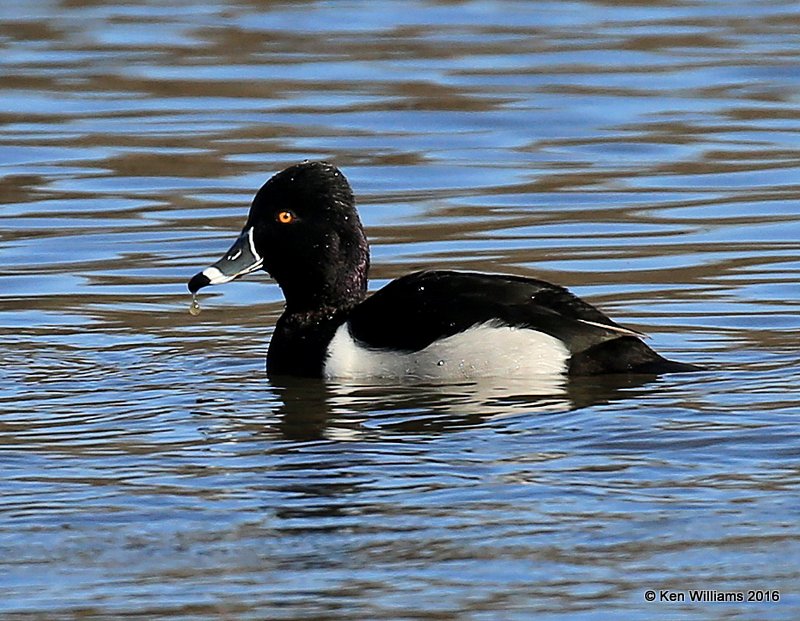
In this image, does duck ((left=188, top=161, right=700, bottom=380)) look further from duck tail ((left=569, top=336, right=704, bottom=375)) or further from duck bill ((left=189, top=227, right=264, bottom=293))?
duck bill ((left=189, top=227, right=264, bottom=293))

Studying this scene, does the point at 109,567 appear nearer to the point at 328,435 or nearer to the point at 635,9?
the point at 328,435

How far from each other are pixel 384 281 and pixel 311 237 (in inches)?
84.9

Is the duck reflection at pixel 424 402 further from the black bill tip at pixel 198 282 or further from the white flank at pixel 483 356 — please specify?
the black bill tip at pixel 198 282

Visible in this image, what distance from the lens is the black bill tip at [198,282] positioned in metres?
9.70

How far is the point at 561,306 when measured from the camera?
9.09 metres

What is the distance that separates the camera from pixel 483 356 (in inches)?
358

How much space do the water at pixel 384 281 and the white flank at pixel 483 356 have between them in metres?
0.13

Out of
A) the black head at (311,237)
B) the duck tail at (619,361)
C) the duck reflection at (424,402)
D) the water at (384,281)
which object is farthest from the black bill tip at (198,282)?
the duck tail at (619,361)

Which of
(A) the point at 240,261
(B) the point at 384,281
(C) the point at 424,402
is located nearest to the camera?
(C) the point at 424,402

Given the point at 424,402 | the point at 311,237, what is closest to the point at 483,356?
the point at 424,402

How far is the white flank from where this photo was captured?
905 cm

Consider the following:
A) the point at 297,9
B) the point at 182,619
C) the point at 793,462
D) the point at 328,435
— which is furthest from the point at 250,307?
the point at 297,9

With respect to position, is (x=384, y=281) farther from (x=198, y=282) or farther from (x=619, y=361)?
(x=619, y=361)

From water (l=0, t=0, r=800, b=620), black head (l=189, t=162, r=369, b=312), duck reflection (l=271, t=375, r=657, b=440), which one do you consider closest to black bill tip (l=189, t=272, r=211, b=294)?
black head (l=189, t=162, r=369, b=312)
